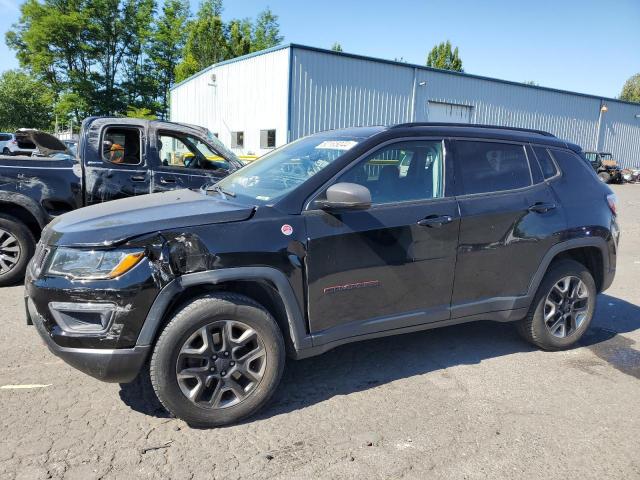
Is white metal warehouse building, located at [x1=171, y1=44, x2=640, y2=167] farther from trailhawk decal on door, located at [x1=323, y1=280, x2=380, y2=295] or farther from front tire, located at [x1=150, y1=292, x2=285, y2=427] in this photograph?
front tire, located at [x1=150, y1=292, x2=285, y2=427]

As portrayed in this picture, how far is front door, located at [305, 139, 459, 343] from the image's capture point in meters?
3.20

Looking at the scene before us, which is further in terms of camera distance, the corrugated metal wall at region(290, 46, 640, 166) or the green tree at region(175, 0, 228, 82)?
the green tree at region(175, 0, 228, 82)

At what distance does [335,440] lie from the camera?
114 inches

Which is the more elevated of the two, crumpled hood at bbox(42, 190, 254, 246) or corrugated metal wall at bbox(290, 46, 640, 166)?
corrugated metal wall at bbox(290, 46, 640, 166)

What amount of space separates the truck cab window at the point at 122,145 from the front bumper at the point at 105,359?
378 cm

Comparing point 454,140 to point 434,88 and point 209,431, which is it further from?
point 434,88

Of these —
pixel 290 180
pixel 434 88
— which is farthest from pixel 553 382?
pixel 434 88

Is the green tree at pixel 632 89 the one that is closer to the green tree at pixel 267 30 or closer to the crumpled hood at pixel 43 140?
the green tree at pixel 267 30

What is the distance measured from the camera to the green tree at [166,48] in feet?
158

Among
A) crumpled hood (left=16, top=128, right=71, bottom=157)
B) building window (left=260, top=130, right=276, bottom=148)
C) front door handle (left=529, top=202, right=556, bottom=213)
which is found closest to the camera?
front door handle (left=529, top=202, right=556, bottom=213)

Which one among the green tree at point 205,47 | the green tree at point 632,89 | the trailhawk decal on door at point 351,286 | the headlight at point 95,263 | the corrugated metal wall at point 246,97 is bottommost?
the trailhawk decal on door at point 351,286

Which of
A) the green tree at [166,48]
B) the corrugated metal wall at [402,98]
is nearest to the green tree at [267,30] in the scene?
the green tree at [166,48]

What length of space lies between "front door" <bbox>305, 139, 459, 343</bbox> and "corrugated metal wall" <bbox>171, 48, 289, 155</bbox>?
15.3m

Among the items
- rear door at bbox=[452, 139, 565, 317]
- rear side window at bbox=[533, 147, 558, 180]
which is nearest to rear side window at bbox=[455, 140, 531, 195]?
rear door at bbox=[452, 139, 565, 317]
